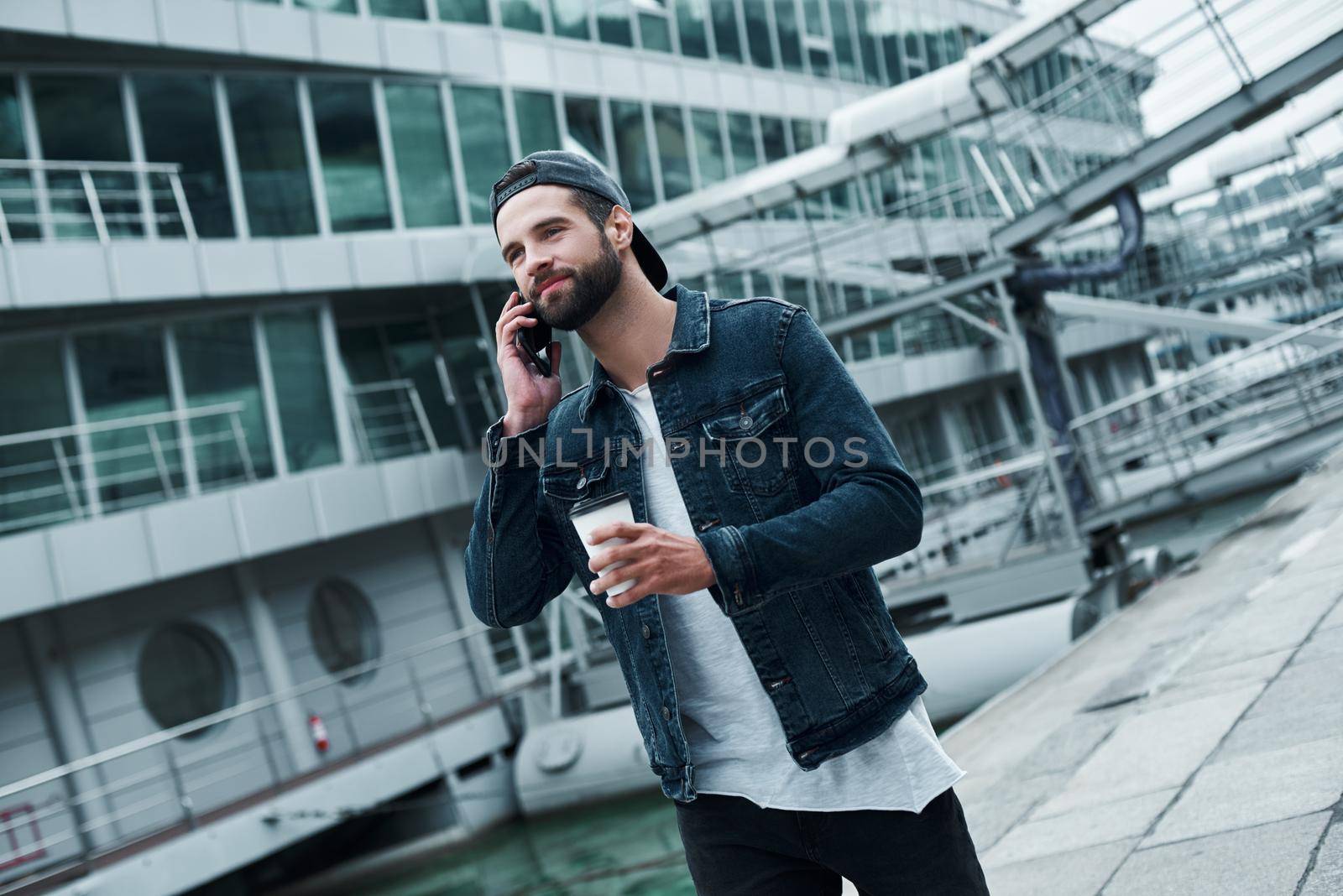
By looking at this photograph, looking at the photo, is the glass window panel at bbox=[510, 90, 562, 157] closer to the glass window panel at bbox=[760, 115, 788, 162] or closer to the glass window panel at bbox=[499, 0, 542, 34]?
the glass window panel at bbox=[499, 0, 542, 34]

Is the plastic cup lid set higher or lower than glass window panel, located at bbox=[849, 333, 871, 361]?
lower

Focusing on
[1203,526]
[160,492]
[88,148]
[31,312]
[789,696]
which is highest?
[88,148]

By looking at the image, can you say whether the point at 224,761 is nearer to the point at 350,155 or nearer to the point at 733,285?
the point at 350,155

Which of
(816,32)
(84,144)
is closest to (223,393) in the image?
(84,144)

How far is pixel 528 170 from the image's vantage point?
213 centimetres

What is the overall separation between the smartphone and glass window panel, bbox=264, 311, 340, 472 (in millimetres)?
13418

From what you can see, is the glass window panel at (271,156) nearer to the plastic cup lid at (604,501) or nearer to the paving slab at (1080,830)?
the paving slab at (1080,830)

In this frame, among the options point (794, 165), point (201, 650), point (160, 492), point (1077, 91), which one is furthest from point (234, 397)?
point (1077, 91)

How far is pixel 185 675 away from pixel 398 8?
8.97 m

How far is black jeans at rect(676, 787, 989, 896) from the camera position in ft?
6.42

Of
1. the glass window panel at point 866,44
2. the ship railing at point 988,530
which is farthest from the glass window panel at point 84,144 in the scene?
the glass window panel at point 866,44

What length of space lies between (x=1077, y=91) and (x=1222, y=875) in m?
14.3

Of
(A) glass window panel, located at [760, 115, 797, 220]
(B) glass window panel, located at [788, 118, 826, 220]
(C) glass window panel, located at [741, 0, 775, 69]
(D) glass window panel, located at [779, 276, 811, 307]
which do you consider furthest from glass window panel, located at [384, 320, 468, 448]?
(C) glass window panel, located at [741, 0, 775, 69]

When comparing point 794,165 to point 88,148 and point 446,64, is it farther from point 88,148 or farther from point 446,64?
point 88,148
